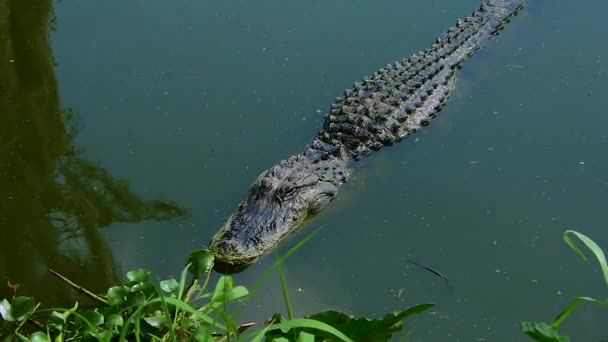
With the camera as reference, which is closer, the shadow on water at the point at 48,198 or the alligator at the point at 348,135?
the shadow on water at the point at 48,198

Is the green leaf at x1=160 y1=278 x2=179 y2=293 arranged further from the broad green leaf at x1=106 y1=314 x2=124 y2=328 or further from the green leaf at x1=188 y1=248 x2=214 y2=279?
the broad green leaf at x1=106 y1=314 x2=124 y2=328

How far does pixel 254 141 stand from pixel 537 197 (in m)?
1.92

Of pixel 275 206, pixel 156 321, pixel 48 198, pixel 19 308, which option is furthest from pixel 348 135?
pixel 19 308

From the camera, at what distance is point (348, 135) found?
504 centimetres

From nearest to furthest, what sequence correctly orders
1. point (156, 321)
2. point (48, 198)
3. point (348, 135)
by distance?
point (156, 321), point (48, 198), point (348, 135)

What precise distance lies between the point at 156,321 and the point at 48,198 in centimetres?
238

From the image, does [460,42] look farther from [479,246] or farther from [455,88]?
[479,246]

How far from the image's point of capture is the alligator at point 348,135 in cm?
426

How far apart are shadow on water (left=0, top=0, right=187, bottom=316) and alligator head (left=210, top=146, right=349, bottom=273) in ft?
1.42

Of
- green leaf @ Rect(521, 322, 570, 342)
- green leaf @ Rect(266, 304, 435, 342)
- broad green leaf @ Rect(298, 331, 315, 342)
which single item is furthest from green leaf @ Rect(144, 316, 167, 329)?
green leaf @ Rect(521, 322, 570, 342)

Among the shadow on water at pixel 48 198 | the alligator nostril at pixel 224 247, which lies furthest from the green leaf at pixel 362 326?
the shadow on water at pixel 48 198

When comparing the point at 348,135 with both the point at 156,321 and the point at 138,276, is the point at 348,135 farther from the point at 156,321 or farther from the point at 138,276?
the point at 156,321

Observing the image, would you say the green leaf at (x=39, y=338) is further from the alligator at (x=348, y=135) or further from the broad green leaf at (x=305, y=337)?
the alligator at (x=348, y=135)

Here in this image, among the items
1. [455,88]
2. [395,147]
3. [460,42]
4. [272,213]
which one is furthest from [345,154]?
[460,42]
